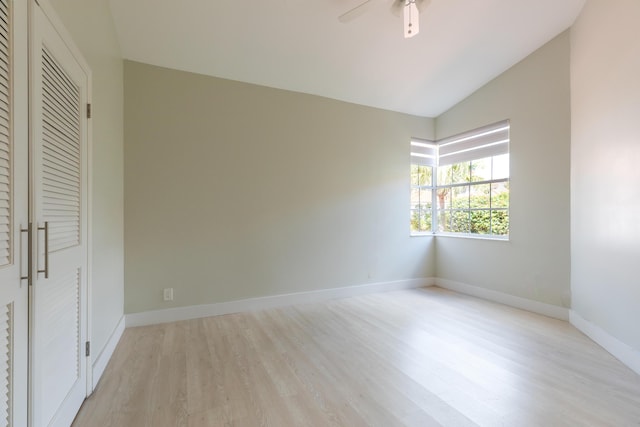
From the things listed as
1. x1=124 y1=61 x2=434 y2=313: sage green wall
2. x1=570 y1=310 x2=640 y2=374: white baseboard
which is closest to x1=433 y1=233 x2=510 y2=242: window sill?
x1=124 y1=61 x2=434 y2=313: sage green wall

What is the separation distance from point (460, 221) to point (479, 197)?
48 cm

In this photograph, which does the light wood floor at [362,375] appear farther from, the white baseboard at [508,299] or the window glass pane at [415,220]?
the window glass pane at [415,220]

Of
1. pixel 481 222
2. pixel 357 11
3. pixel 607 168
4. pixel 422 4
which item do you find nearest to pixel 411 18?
pixel 422 4

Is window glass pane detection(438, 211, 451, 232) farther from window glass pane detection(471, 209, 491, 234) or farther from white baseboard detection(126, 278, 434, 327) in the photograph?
white baseboard detection(126, 278, 434, 327)

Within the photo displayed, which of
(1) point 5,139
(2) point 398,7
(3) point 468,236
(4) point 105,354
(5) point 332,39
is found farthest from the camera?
(3) point 468,236

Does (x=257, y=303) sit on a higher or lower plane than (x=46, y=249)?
lower

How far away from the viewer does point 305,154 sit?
12.3 feet

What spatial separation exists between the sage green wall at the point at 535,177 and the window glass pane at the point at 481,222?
0.70 ft

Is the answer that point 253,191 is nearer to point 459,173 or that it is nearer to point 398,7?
point 398,7

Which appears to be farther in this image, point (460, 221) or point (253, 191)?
point (460, 221)

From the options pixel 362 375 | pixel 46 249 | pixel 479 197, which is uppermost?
pixel 479 197

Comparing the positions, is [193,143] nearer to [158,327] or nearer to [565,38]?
[158,327]

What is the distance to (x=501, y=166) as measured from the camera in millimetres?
3783

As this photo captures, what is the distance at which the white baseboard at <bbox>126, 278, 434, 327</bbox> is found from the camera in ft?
9.75
